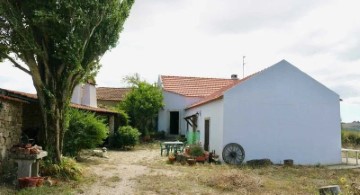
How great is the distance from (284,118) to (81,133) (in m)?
9.24

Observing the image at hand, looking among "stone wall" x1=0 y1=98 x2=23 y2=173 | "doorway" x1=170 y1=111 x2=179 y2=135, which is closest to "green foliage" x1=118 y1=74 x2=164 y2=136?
"doorway" x1=170 y1=111 x2=179 y2=135

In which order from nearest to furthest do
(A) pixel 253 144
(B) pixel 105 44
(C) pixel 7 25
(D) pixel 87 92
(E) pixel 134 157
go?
1. (C) pixel 7 25
2. (B) pixel 105 44
3. (A) pixel 253 144
4. (E) pixel 134 157
5. (D) pixel 87 92

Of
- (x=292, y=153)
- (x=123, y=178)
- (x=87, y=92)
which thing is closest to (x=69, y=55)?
(x=123, y=178)

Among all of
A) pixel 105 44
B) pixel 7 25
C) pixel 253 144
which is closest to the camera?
pixel 7 25

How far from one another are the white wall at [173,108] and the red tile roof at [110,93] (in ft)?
20.9

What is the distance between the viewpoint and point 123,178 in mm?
11734

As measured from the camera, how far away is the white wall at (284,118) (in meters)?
16.8

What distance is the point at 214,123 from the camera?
1836cm

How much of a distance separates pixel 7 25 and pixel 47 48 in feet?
4.34

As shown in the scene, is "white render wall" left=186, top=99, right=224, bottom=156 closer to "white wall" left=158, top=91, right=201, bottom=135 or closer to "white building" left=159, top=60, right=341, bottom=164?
"white building" left=159, top=60, right=341, bottom=164

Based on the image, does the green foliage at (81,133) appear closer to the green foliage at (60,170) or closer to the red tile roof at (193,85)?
the green foliage at (60,170)

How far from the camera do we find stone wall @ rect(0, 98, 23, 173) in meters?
10.5

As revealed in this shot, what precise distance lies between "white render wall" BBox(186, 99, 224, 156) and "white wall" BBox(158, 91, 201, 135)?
7.84 meters

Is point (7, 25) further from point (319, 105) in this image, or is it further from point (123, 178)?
point (319, 105)
